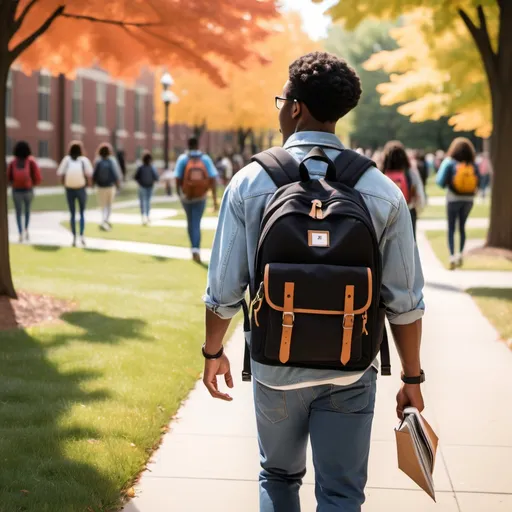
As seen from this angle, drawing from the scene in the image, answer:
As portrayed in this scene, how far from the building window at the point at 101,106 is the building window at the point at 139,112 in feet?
19.0

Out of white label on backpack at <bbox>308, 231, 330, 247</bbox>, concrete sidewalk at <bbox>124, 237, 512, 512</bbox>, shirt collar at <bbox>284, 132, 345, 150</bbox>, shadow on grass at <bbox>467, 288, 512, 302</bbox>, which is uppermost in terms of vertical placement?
shirt collar at <bbox>284, 132, 345, 150</bbox>

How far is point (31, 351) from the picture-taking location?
7.67 m

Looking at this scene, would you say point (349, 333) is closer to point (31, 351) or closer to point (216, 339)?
point (216, 339)

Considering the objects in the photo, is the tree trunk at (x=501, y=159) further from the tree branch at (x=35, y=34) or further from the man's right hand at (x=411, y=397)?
the man's right hand at (x=411, y=397)

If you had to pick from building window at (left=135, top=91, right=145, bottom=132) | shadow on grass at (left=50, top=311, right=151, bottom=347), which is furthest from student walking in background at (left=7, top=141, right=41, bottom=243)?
building window at (left=135, top=91, right=145, bottom=132)

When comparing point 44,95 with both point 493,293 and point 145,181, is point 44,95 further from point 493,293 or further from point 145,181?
point 493,293

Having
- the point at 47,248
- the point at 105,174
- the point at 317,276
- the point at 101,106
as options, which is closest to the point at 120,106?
the point at 101,106

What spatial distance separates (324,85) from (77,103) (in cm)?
4542

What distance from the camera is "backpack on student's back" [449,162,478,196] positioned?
45.3ft

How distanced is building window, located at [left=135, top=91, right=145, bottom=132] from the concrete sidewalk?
1959 inches

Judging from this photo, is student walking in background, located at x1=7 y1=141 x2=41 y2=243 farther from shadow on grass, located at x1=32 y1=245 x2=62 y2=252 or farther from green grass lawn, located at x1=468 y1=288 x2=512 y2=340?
green grass lawn, located at x1=468 y1=288 x2=512 y2=340

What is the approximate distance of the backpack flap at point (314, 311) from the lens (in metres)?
2.75

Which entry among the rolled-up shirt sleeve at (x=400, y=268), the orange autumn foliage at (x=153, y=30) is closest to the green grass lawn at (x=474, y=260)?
the orange autumn foliage at (x=153, y=30)

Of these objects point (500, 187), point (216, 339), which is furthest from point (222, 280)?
point (500, 187)
